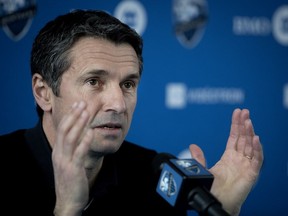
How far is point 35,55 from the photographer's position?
4.29 ft

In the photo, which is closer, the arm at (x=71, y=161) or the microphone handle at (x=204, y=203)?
the microphone handle at (x=204, y=203)

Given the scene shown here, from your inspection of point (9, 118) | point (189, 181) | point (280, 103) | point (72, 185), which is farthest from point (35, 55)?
point (280, 103)

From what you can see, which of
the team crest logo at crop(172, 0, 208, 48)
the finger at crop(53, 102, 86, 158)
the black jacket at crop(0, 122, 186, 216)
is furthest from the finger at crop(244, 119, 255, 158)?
the team crest logo at crop(172, 0, 208, 48)

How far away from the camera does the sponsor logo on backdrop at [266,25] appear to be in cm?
231

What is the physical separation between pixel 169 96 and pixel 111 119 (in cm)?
109

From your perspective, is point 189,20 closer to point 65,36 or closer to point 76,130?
point 65,36

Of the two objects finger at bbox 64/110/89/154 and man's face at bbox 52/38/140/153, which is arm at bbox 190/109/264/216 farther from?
finger at bbox 64/110/89/154

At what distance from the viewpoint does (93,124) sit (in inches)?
45.3

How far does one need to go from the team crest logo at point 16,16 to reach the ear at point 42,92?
785 mm

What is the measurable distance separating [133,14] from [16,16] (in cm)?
54

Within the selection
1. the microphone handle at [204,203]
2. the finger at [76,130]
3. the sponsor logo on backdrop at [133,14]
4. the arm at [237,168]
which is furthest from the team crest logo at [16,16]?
the microphone handle at [204,203]

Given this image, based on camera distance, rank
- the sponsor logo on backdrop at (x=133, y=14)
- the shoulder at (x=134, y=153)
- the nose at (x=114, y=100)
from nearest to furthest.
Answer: the nose at (x=114, y=100) < the shoulder at (x=134, y=153) < the sponsor logo on backdrop at (x=133, y=14)

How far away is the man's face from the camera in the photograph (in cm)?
116

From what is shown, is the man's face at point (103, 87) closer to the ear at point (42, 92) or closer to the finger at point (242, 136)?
the ear at point (42, 92)
